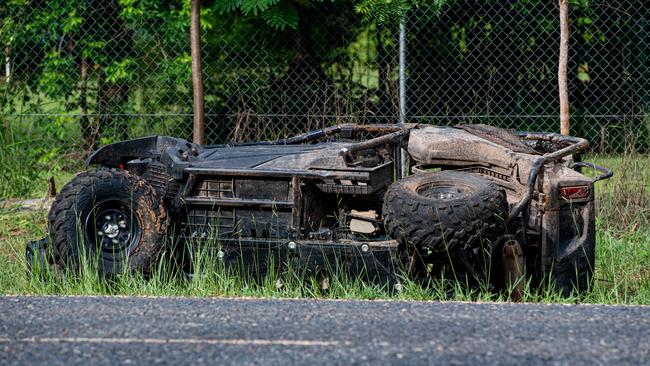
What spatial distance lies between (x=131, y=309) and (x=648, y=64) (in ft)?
29.8

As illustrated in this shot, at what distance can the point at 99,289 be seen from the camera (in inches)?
285

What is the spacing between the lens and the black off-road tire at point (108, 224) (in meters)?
7.40

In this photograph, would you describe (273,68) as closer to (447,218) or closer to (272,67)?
(272,67)

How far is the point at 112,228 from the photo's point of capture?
24.8ft

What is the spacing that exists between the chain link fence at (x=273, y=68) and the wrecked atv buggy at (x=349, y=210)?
438 centimetres

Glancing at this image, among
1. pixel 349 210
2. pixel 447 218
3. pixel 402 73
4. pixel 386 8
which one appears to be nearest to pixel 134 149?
pixel 349 210

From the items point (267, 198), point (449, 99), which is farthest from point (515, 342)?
point (449, 99)

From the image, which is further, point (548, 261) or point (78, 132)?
point (78, 132)

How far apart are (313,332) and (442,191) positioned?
Result: 6.55ft

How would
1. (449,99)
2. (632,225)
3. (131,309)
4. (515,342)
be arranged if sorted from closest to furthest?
(515,342) < (131,309) < (632,225) < (449,99)

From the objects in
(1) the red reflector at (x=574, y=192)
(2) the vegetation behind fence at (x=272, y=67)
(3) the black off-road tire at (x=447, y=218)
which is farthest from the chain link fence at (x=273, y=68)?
(3) the black off-road tire at (x=447, y=218)

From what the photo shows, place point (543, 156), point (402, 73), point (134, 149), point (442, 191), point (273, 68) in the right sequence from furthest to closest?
point (273, 68) → point (402, 73) → point (134, 149) → point (543, 156) → point (442, 191)

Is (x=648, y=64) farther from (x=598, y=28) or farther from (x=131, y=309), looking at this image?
(x=131, y=309)

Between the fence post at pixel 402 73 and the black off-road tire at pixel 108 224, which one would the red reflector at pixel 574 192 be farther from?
the fence post at pixel 402 73
